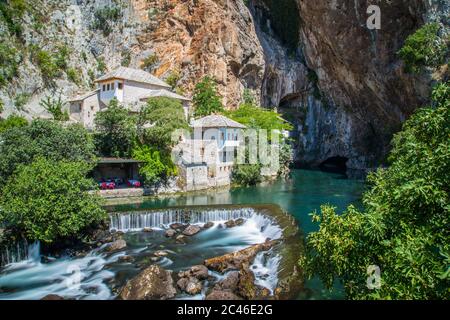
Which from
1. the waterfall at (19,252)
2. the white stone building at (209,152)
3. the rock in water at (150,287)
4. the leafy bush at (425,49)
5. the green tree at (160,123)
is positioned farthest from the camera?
the white stone building at (209,152)

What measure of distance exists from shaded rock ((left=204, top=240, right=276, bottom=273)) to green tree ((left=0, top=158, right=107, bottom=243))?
671cm

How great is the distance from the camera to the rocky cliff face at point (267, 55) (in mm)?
36344

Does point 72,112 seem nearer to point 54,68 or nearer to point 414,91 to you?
point 54,68

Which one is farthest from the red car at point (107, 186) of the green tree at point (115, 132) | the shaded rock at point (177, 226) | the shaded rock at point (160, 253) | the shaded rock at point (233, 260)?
the shaded rock at point (233, 260)

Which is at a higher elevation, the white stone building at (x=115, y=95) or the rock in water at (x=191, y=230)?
the white stone building at (x=115, y=95)

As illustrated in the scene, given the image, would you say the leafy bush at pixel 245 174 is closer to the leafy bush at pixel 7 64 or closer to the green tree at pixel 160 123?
the green tree at pixel 160 123

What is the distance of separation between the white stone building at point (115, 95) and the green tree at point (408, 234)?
30229 millimetres

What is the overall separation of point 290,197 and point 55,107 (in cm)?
2793

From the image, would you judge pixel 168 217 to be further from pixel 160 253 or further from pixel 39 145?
pixel 39 145

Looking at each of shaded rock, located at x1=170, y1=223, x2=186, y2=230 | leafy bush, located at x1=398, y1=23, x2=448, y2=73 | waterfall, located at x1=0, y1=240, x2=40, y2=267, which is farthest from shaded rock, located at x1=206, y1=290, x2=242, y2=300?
leafy bush, located at x1=398, y1=23, x2=448, y2=73

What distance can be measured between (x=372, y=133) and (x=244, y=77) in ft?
66.0

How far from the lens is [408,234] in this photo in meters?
6.47

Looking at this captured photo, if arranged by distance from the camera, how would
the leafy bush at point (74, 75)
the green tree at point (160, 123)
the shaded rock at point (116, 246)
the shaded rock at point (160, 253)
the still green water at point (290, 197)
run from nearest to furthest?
the shaded rock at point (160, 253) < the shaded rock at point (116, 246) < the still green water at point (290, 197) < the green tree at point (160, 123) < the leafy bush at point (74, 75)
